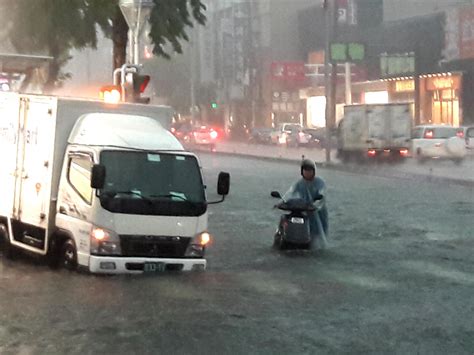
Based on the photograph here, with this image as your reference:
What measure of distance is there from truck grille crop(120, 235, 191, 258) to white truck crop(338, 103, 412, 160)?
31736 mm

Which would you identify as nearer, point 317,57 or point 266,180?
point 266,180

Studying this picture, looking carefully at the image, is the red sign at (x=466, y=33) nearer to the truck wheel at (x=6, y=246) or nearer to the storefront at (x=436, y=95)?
the storefront at (x=436, y=95)

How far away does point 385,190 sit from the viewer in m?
30.4

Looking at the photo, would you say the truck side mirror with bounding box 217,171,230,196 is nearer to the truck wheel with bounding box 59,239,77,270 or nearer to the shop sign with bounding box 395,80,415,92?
the truck wheel with bounding box 59,239,77,270

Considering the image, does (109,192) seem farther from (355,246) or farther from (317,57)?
(317,57)

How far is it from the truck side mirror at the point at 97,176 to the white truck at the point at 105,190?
0.01m

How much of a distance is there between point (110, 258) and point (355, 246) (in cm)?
620

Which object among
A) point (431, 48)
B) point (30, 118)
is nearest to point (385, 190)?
point (30, 118)

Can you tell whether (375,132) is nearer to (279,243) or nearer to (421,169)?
(421,169)

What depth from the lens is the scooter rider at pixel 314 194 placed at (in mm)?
16516

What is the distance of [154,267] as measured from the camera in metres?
13.2

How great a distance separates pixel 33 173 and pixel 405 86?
55737 mm

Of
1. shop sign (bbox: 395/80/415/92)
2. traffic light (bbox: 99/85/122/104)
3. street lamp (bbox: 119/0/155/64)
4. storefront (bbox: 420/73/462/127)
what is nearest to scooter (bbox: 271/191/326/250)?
traffic light (bbox: 99/85/122/104)

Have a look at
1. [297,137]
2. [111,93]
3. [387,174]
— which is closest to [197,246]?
[111,93]
